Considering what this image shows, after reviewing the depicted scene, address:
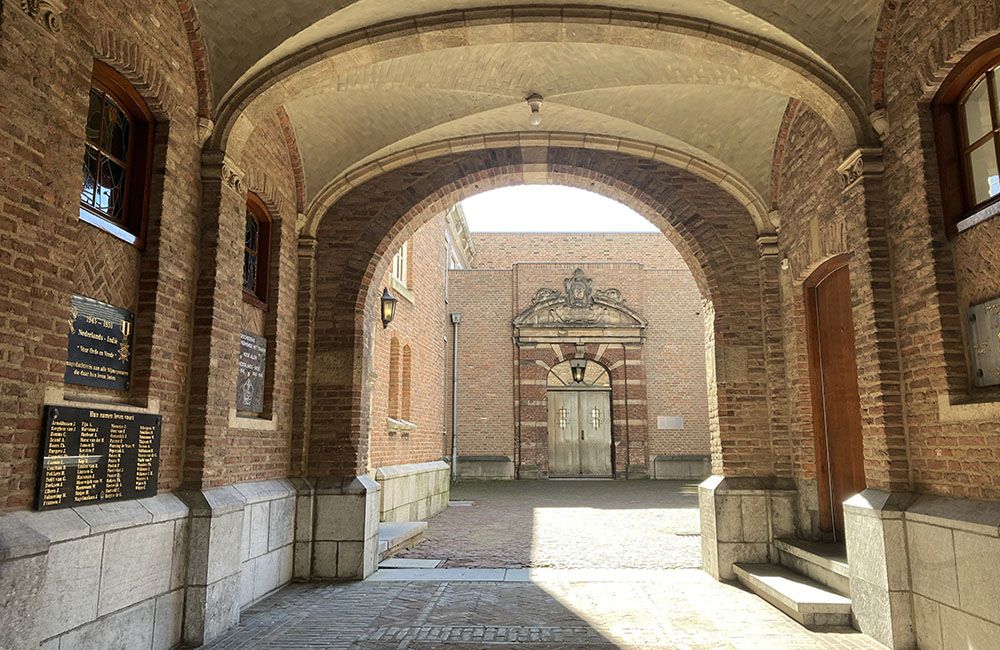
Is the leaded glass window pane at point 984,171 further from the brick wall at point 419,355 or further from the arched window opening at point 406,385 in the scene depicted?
the arched window opening at point 406,385

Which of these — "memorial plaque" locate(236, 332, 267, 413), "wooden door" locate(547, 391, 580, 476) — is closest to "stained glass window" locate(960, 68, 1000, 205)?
"memorial plaque" locate(236, 332, 267, 413)

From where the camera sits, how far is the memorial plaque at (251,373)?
658 cm

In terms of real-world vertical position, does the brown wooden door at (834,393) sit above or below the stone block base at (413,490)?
above

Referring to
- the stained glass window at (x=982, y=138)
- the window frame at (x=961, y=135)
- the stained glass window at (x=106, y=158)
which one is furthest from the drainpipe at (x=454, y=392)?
the stained glass window at (x=982, y=138)

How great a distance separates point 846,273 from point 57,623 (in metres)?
6.53

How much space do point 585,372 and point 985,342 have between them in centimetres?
1764

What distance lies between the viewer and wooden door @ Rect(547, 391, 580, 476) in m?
21.6

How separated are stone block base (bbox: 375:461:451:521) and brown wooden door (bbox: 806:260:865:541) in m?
5.79

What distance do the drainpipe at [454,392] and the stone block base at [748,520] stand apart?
13.9m

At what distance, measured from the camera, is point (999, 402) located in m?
4.12

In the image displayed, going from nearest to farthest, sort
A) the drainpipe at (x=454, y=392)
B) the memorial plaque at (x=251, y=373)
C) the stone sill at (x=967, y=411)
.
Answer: the stone sill at (x=967, y=411) < the memorial plaque at (x=251, y=373) < the drainpipe at (x=454, y=392)

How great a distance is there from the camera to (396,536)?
9.00m

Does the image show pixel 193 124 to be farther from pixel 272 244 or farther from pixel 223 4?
pixel 272 244

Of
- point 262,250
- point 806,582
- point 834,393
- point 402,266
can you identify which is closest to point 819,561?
point 806,582
